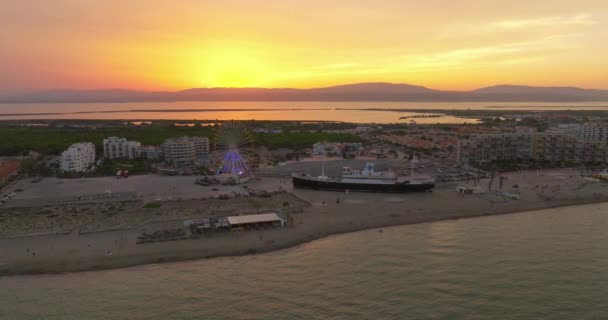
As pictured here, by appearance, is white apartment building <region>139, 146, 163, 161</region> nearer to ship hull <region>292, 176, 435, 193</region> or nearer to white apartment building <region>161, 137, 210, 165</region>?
white apartment building <region>161, 137, 210, 165</region>

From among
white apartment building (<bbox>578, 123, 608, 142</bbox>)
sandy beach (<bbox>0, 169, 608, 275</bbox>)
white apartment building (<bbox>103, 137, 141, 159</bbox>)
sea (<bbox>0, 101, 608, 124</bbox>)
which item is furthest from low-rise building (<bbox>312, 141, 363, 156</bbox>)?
sea (<bbox>0, 101, 608, 124</bbox>)

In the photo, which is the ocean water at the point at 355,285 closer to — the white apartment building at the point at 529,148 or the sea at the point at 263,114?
the white apartment building at the point at 529,148

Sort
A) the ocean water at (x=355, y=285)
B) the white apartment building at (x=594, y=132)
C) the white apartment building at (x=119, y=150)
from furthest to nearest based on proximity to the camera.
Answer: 1. the white apartment building at (x=594, y=132)
2. the white apartment building at (x=119, y=150)
3. the ocean water at (x=355, y=285)

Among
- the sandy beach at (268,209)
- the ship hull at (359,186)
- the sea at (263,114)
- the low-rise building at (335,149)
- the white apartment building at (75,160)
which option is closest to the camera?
the sandy beach at (268,209)

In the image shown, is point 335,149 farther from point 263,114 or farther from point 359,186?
point 263,114

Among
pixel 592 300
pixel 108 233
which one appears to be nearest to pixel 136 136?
pixel 108 233

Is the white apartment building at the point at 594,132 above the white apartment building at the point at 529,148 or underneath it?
above

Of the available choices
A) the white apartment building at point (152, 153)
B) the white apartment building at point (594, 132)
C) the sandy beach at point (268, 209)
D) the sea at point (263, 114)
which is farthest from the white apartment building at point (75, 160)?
the sea at point (263, 114)

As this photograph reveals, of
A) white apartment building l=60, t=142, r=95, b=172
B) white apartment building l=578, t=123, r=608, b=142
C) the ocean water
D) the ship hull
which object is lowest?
the ocean water
